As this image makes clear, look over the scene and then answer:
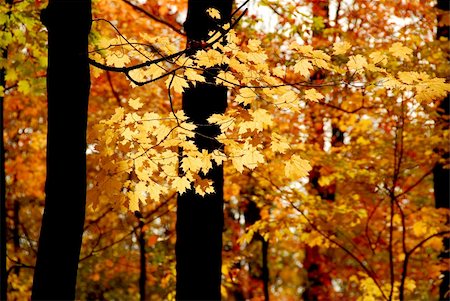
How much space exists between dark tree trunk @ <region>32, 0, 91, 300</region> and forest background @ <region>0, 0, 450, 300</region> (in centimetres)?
45

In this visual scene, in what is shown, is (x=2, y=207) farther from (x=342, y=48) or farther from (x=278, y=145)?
(x=342, y=48)

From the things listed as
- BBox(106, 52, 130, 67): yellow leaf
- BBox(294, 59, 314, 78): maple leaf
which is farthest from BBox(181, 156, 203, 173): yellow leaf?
BBox(294, 59, 314, 78): maple leaf

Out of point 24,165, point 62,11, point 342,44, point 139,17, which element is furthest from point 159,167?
point 24,165

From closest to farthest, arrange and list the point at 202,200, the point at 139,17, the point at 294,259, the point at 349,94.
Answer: the point at 202,200, the point at 349,94, the point at 139,17, the point at 294,259

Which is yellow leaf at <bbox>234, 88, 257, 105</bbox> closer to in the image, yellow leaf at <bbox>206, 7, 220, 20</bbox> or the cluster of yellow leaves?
the cluster of yellow leaves

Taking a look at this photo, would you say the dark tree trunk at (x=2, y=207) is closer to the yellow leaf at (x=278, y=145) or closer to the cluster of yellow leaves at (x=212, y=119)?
the cluster of yellow leaves at (x=212, y=119)

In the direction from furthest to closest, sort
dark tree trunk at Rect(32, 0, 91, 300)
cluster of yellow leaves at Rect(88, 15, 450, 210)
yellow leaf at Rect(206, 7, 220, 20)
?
1. yellow leaf at Rect(206, 7, 220, 20)
2. cluster of yellow leaves at Rect(88, 15, 450, 210)
3. dark tree trunk at Rect(32, 0, 91, 300)

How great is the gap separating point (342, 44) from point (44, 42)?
4.53m

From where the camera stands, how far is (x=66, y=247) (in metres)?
2.90

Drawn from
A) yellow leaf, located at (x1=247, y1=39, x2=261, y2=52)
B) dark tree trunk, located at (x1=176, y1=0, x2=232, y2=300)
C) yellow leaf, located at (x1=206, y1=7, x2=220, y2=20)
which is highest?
yellow leaf, located at (x1=206, y1=7, x2=220, y2=20)

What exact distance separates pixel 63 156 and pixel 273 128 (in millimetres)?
6139

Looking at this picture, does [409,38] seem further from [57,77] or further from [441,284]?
[57,77]

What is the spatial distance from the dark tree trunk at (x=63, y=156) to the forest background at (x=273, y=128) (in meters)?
0.45

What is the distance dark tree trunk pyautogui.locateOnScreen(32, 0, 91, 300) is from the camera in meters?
2.88
